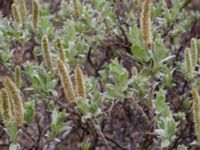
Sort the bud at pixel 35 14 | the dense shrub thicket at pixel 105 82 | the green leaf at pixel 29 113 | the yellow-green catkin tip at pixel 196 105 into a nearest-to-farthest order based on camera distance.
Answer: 1. the yellow-green catkin tip at pixel 196 105
2. the dense shrub thicket at pixel 105 82
3. the green leaf at pixel 29 113
4. the bud at pixel 35 14

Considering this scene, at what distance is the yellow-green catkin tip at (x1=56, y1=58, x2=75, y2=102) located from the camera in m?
1.35

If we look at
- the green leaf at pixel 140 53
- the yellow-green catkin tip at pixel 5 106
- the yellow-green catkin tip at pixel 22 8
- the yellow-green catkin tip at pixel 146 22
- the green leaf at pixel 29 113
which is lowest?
the green leaf at pixel 29 113

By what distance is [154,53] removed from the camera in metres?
1.37

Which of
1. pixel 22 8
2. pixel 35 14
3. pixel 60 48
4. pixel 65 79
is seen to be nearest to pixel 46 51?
pixel 60 48

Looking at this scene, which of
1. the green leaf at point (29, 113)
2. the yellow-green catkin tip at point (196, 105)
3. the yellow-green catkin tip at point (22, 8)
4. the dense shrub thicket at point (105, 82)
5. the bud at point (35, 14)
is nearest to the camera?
the yellow-green catkin tip at point (196, 105)

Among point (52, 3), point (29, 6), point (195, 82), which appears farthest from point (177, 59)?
point (29, 6)

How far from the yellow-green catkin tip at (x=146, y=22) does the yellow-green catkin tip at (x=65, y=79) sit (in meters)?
0.25

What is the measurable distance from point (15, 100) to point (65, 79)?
151 mm

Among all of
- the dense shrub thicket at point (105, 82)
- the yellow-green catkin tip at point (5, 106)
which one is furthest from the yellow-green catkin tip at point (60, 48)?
the yellow-green catkin tip at point (5, 106)

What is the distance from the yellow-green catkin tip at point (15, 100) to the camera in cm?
133

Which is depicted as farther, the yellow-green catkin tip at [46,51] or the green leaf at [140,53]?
the yellow-green catkin tip at [46,51]

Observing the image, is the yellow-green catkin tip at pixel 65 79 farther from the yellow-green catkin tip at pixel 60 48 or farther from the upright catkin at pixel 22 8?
the upright catkin at pixel 22 8

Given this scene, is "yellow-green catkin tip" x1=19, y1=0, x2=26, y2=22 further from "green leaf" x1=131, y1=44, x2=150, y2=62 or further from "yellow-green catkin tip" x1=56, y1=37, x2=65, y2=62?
"green leaf" x1=131, y1=44, x2=150, y2=62

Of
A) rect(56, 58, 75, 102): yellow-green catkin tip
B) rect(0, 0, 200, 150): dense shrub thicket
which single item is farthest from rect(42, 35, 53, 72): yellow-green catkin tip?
rect(56, 58, 75, 102): yellow-green catkin tip
